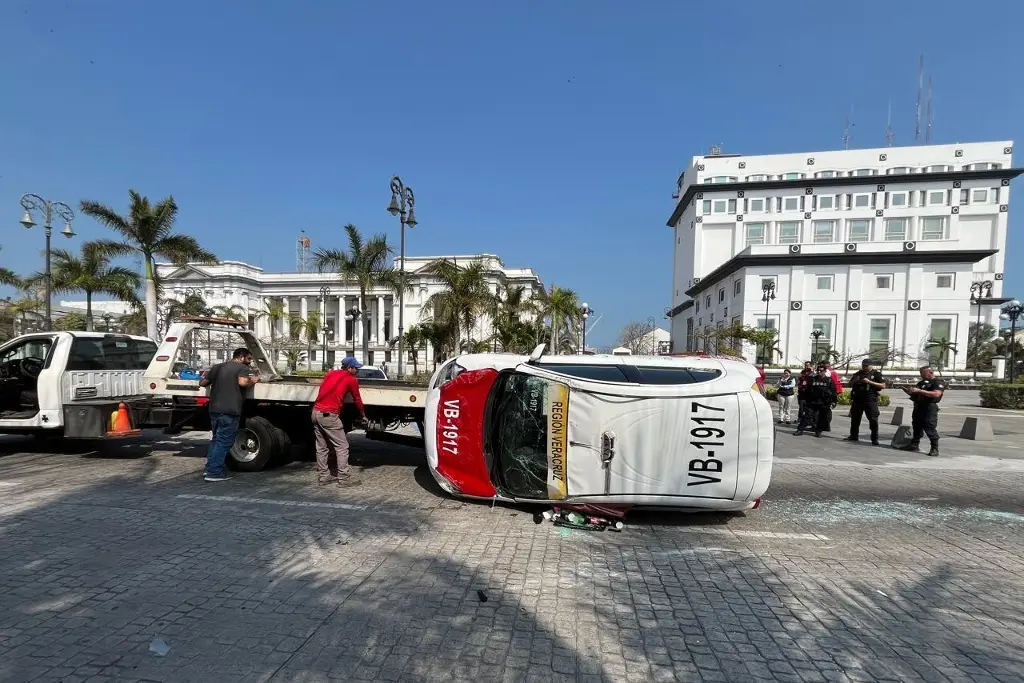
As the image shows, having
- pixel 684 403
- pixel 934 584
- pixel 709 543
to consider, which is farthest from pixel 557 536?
pixel 934 584

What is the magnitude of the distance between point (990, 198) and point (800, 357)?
120 feet

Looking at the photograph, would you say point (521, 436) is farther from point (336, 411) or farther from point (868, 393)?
point (868, 393)

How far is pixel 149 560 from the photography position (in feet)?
12.7

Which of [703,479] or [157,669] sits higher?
[703,479]

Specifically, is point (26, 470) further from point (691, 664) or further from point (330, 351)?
point (330, 351)

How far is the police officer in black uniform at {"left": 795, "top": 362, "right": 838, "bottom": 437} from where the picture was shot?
36.6ft

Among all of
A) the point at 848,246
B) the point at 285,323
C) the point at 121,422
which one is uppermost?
the point at 848,246

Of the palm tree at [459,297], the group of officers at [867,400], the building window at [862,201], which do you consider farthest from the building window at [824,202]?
the group of officers at [867,400]

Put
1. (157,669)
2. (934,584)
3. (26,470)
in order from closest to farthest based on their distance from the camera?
(157,669), (934,584), (26,470)

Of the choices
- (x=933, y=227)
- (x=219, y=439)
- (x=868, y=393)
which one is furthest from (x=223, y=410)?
(x=933, y=227)

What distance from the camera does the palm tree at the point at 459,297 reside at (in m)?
18.8

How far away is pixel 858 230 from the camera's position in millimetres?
62875

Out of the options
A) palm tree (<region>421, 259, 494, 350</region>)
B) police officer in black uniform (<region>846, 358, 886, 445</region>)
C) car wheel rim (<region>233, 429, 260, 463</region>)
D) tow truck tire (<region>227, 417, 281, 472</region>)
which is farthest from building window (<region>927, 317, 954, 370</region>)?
car wheel rim (<region>233, 429, 260, 463</region>)

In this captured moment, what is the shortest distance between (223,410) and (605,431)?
4.83 metres
